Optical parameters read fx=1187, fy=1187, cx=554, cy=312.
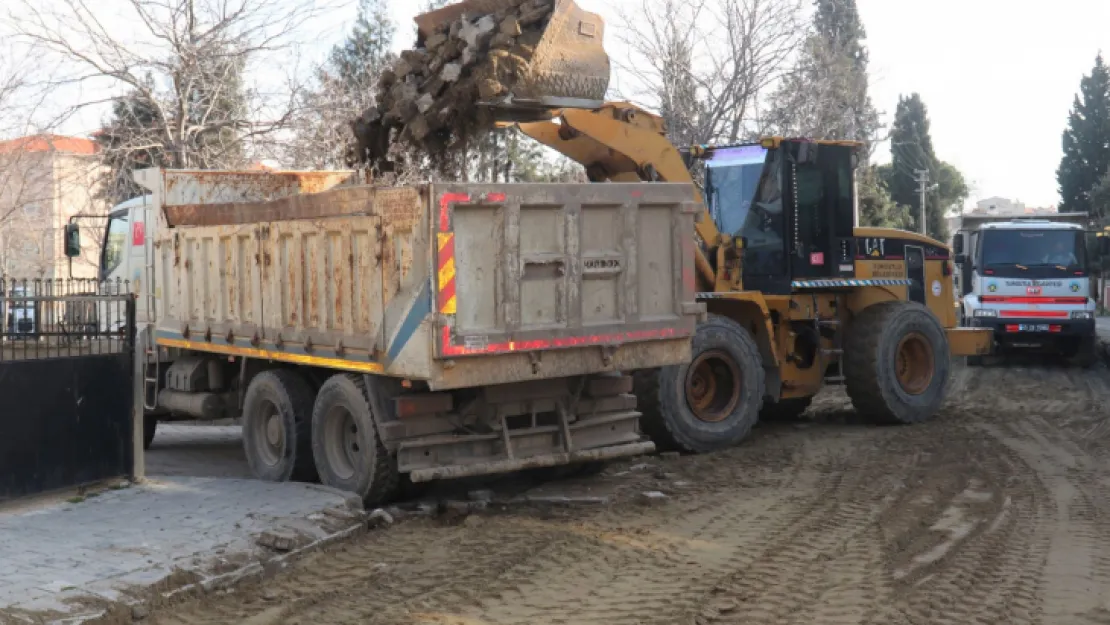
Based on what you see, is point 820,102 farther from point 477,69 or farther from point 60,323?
point 60,323

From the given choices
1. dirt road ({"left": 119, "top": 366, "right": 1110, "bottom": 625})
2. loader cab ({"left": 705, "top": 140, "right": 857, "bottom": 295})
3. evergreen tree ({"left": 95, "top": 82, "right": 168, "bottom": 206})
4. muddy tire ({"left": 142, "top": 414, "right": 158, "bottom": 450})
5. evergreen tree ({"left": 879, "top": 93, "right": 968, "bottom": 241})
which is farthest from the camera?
evergreen tree ({"left": 879, "top": 93, "right": 968, "bottom": 241})

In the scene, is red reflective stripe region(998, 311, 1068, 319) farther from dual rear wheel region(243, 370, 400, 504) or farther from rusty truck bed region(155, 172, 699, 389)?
dual rear wheel region(243, 370, 400, 504)

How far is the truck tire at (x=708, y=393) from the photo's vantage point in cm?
1132

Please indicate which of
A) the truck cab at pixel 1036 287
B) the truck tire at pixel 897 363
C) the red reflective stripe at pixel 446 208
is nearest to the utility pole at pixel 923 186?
the truck cab at pixel 1036 287

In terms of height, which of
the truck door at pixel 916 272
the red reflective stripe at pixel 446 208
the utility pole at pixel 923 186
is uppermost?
the utility pole at pixel 923 186

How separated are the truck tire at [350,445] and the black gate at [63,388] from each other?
1.64m

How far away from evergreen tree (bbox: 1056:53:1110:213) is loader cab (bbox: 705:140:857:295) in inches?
2140

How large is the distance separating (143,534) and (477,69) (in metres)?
5.05

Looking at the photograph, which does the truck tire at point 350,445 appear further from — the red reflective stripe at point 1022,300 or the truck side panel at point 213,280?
the red reflective stripe at point 1022,300

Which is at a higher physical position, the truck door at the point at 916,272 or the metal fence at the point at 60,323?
the truck door at the point at 916,272

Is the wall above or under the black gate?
above

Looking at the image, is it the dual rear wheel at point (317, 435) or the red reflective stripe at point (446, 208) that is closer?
the red reflective stripe at point (446, 208)

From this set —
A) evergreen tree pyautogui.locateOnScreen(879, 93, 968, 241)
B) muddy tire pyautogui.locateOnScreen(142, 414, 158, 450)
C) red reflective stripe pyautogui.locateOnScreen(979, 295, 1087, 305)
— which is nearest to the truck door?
red reflective stripe pyautogui.locateOnScreen(979, 295, 1087, 305)

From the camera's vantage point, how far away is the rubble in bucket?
10.5m
